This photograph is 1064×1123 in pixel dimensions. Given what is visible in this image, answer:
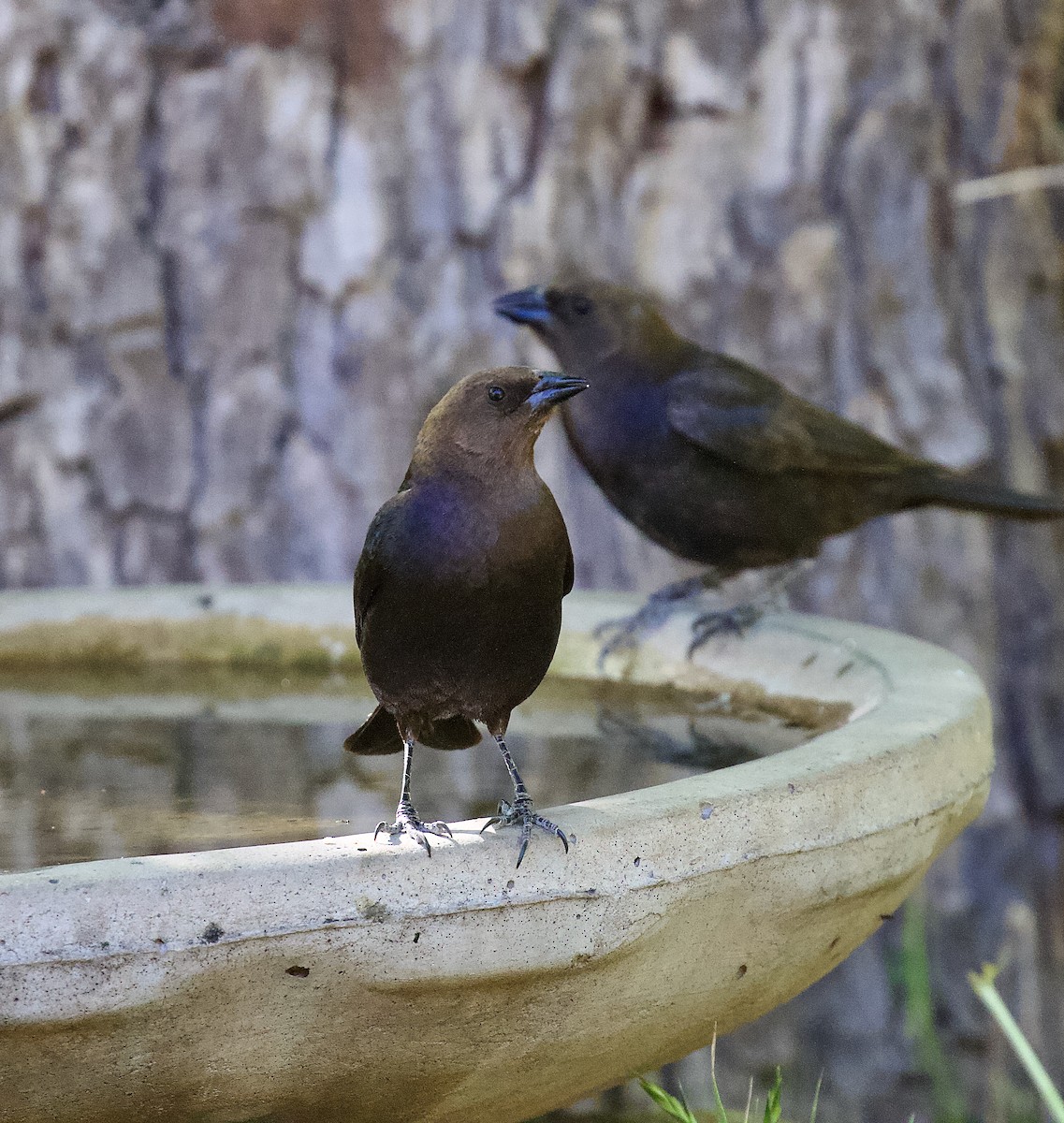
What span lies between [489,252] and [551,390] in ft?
6.69

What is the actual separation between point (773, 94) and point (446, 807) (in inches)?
93.5

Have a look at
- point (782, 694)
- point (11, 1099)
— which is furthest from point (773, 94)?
point (11, 1099)

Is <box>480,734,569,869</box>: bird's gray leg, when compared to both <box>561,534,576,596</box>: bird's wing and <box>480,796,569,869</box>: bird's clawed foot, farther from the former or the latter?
<box>561,534,576,596</box>: bird's wing

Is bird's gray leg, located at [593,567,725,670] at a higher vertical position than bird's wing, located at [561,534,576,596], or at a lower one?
lower

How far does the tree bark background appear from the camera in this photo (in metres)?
3.71

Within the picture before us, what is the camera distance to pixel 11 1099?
Answer: 1.29 m

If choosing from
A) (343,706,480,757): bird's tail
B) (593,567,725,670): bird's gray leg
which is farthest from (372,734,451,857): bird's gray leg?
(593,567,725,670): bird's gray leg

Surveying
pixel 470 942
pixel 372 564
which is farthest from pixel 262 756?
pixel 470 942

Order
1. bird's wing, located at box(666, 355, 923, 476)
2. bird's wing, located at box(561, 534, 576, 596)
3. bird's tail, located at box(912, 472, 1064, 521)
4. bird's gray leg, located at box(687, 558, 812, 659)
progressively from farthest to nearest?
bird's tail, located at box(912, 472, 1064, 521)
bird's wing, located at box(666, 355, 923, 476)
bird's gray leg, located at box(687, 558, 812, 659)
bird's wing, located at box(561, 534, 576, 596)

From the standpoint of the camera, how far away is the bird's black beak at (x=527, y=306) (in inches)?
130

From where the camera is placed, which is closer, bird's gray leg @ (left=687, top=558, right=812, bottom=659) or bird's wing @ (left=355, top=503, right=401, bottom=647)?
bird's wing @ (left=355, top=503, right=401, bottom=647)

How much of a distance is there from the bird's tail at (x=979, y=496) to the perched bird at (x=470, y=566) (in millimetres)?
1652

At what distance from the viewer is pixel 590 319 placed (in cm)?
333

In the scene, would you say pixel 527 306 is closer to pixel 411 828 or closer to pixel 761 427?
pixel 761 427
